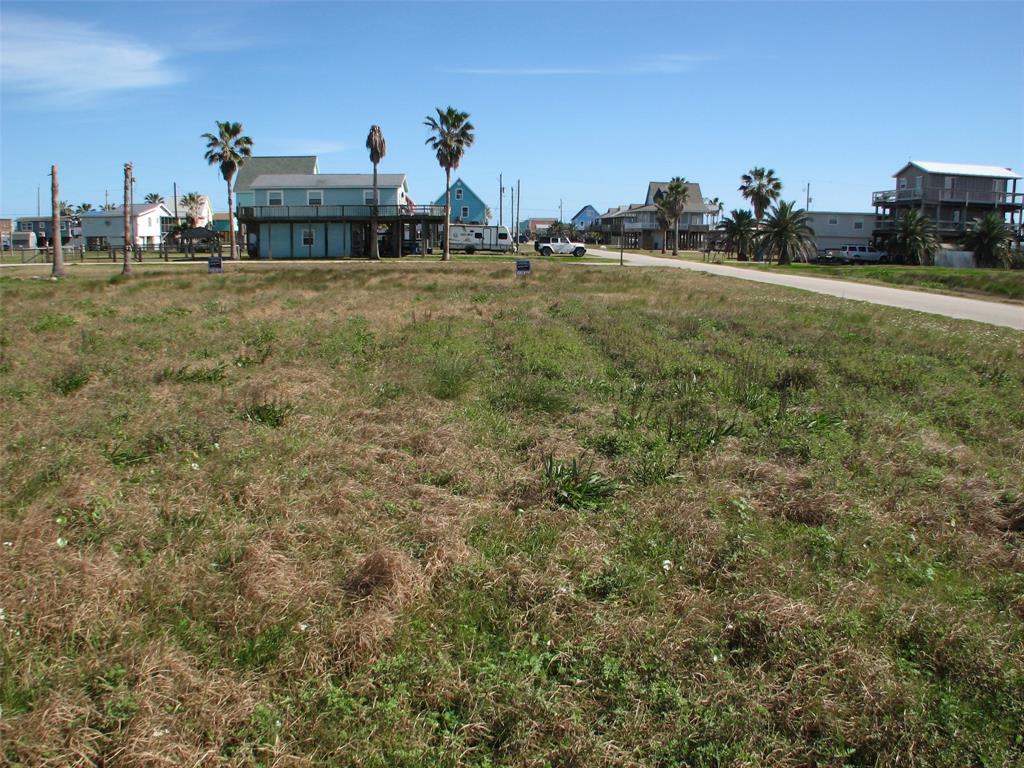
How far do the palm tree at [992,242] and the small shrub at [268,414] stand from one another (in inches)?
2746

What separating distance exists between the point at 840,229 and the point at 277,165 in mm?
58607

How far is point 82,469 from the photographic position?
6871 mm

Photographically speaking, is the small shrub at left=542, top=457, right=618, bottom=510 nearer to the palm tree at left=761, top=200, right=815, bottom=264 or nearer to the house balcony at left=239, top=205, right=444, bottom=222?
the house balcony at left=239, top=205, right=444, bottom=222

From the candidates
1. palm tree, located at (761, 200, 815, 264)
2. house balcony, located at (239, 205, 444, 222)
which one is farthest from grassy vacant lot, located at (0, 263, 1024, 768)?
palm tree, located at (761, 200, 815, 264)

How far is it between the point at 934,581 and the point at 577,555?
2377mm

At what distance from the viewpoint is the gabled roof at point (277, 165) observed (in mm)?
A: 74875

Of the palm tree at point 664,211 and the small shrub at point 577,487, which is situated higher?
the palm tree at point 664,211

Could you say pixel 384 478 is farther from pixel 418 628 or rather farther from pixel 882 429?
pixel 882 429

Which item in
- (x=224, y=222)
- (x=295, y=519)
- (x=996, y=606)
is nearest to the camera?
(x=996, y=606)

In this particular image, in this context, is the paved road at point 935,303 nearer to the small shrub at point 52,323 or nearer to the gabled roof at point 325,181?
the small shrub at point 52,323

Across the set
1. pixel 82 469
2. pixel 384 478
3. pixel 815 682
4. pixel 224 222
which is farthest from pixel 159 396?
pixel 224 222

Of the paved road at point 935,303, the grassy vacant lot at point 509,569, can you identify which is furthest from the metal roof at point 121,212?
the grassy vacant lot at point 509,569

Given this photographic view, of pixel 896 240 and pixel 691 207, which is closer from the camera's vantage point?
pixel 896 240

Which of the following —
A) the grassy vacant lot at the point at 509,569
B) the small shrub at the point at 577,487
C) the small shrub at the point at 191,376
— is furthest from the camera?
the small shrub at the point at 191,376
